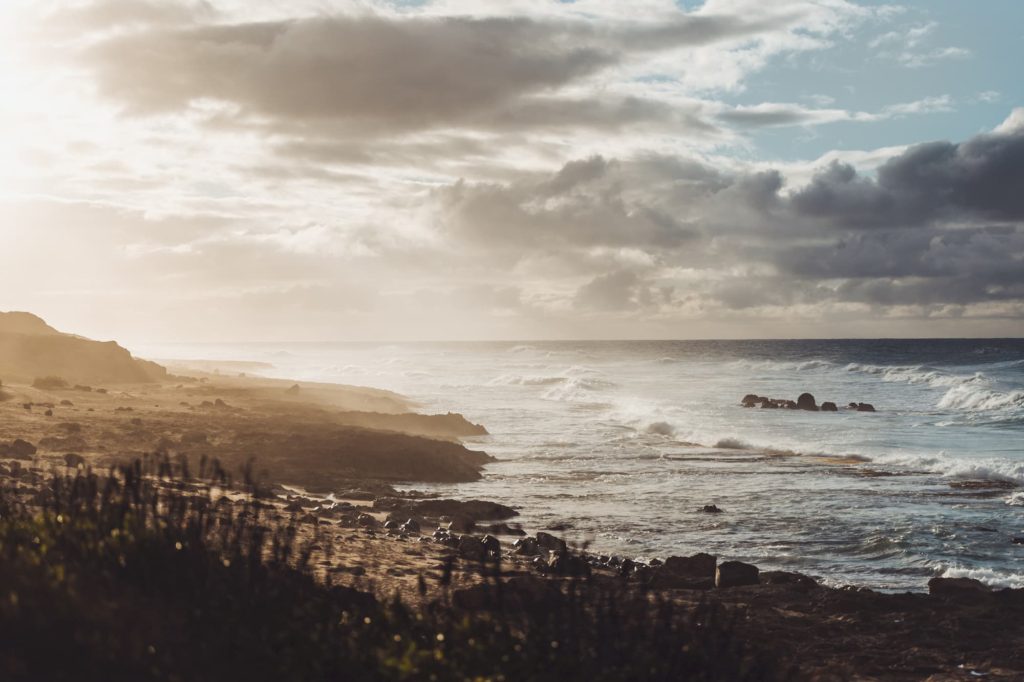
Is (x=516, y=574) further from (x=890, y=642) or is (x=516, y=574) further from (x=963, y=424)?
(x=963, y=424)

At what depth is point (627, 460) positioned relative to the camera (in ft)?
88.7

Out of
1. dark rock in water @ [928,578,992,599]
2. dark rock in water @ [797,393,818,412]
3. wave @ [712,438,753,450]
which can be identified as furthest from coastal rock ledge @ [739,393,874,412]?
dark rock in water @ [928,578,992,599]

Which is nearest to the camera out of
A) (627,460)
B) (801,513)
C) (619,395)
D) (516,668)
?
(516,668)

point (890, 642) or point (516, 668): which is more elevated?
point (516, 668)

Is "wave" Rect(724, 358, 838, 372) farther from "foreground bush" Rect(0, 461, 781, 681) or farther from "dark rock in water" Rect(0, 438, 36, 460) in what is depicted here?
"foreground bush" Rect(0, 461, 781, 681)

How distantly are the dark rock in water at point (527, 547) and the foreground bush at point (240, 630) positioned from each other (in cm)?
684

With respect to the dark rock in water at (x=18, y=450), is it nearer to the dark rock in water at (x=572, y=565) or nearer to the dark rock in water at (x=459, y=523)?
the dark rock in water at (x=459, y=523)

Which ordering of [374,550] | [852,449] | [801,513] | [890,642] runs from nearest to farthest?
1. [890,642]
2. [374,550]
3. [801,513]
4. [852,449]

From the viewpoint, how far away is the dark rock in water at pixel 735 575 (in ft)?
41.4

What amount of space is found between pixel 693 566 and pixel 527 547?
8.58ft

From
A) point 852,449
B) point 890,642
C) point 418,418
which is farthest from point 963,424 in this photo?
point 890,642

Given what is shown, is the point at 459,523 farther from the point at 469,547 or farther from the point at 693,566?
the point at 693,566

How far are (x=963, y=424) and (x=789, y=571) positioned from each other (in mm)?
34814

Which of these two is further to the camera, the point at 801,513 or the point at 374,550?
the point at 801,513
